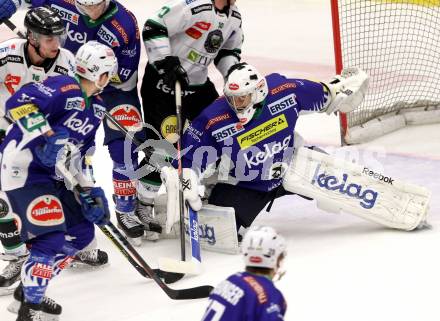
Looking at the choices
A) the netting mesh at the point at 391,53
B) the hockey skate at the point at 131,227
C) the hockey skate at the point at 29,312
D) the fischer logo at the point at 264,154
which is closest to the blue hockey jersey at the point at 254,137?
the fischer logo at the point at 264,154

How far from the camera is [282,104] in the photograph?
4957 millimetres

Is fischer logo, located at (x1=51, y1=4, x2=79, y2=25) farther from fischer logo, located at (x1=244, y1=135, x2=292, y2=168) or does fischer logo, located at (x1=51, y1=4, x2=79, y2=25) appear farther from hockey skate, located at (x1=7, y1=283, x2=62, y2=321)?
hockey skate, located at (x1=7, y1=283, x2=62, y2=321)

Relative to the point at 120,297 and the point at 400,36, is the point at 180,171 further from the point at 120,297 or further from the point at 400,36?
the point at 400,36

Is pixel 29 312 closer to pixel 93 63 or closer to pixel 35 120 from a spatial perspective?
pixel 35 120

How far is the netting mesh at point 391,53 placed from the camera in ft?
21.3

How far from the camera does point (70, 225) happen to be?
174 inches

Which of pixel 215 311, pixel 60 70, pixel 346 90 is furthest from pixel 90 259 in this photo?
pixel 215 311

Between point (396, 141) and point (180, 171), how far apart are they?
193 centimetres

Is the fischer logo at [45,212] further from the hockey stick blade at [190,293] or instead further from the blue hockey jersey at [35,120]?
the hockey stick blade at [190,293]

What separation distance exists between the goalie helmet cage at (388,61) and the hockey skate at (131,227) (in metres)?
1.67

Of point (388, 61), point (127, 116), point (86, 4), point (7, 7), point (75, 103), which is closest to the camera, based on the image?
point (75, 103)

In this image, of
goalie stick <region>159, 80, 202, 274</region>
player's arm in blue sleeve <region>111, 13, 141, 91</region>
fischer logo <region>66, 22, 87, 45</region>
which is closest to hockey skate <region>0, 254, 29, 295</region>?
goalie stick <region>159, 80, 202, 274</region>

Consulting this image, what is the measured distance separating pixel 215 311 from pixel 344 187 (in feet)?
6.89

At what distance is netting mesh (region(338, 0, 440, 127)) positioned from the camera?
6.48m
